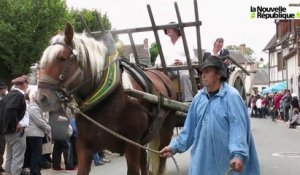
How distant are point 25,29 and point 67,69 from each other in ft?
90.8

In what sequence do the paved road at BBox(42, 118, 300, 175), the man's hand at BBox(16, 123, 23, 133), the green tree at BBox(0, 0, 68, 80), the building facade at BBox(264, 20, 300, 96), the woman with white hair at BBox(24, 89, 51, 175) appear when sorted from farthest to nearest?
the building facade at BBox(264, 20, 300, 96), the green tree at BBox(0, 0, 68, 80), the paved road at BBox(42, 118, 300, 175), the woman with white hair at BBox(24, 89, 51, 175), the man's hand at BBox(16, 123, 23, 133)

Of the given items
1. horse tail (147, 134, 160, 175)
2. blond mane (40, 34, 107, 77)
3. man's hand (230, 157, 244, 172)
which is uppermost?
blond mane (40, 34, 107, 77)

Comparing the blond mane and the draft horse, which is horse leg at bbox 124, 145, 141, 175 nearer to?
the draft horse

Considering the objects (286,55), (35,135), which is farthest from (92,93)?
(286,55)

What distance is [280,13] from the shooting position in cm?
3362

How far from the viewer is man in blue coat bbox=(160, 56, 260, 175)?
418 cm

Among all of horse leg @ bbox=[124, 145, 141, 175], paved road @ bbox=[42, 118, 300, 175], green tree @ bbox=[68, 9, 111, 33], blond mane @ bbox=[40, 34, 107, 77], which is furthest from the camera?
paved road @ bbox=[42, 118, 300, 175]

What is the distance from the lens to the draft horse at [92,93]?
17.0 feet

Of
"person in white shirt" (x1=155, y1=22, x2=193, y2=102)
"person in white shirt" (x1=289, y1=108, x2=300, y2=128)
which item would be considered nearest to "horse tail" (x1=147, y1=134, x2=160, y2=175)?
"person in white shirt" (x1=155, y1=22, x2=193, y2=102)

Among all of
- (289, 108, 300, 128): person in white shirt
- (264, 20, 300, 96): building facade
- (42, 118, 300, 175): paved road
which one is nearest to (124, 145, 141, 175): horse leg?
(42, 118, 300, 175): paved road

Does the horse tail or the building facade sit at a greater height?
the building facade

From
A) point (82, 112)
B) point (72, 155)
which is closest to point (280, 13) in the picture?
point (72, 155)

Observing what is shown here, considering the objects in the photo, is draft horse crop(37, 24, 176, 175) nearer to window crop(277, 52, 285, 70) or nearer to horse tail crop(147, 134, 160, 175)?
horse tail crop(147, 134, 160, 175)

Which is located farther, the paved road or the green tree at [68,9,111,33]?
the paved road
